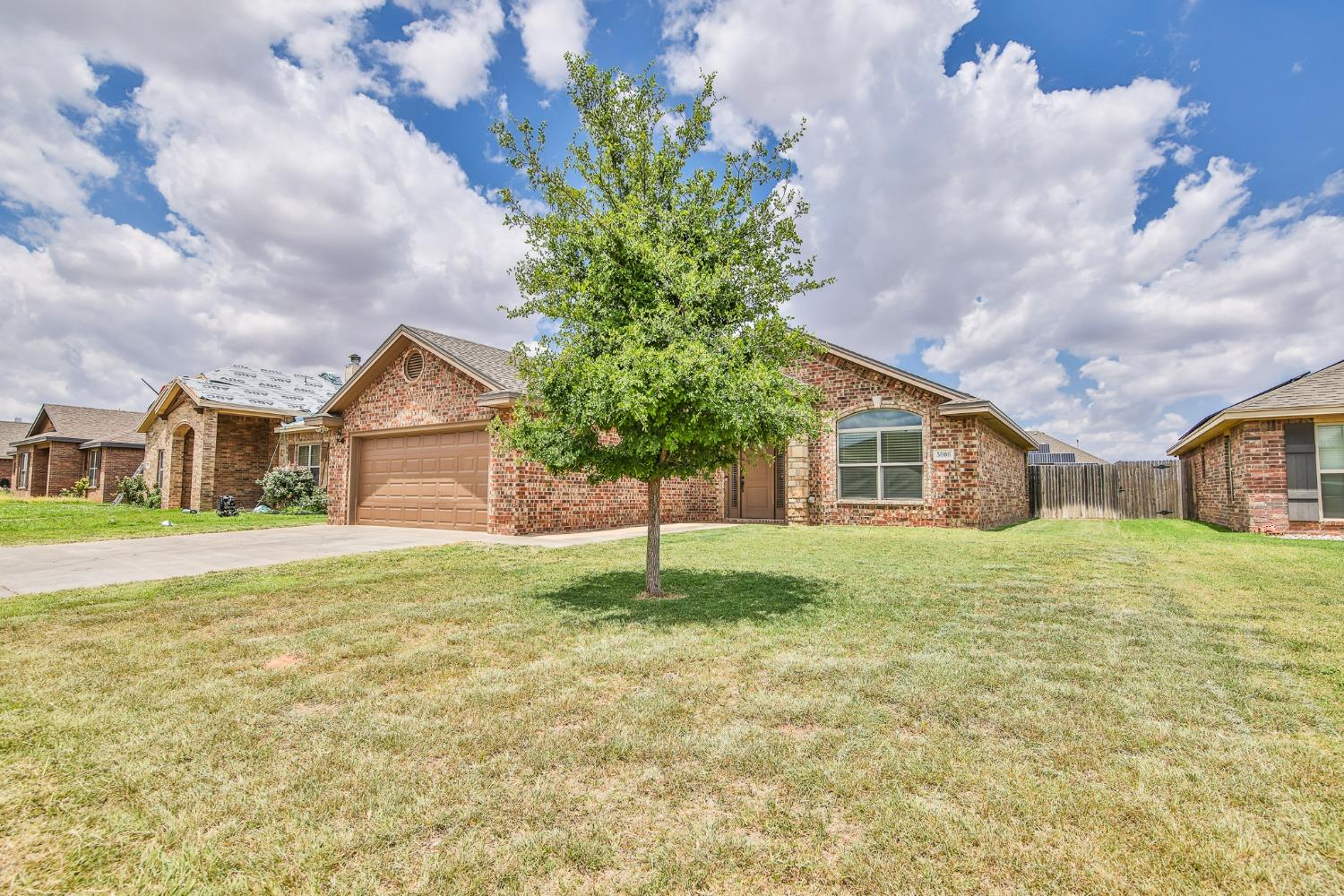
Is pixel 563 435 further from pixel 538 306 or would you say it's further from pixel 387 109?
pixel 387 109

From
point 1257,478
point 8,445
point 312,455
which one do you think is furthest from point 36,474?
point 1257,478

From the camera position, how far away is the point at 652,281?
6.14 metres

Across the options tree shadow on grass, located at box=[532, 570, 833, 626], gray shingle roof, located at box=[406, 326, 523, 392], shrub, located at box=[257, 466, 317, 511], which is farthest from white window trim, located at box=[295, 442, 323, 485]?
tree shadow on grass, located at box=[532, 570, 833, 626]

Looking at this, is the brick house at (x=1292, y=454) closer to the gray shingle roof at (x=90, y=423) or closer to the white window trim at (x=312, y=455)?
the white window trim at (x=312, y=455)

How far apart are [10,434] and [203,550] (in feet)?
159

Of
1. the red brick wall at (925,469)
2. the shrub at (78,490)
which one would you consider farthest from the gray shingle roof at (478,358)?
the shrub at (78,490)

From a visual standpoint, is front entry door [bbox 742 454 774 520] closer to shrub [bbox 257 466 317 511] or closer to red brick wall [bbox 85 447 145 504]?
shrub [bbox 257 466 317 511]

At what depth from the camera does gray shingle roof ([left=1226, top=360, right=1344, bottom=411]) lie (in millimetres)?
12438

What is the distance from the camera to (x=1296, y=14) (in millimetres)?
9273

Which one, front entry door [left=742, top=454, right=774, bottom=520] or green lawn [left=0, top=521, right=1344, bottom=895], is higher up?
front entry door [left=742, top=454, right=774, bottom=520]

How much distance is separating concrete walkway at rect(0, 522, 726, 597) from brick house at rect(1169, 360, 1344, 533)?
12230 mm

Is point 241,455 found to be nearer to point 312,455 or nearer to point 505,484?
point 312,455

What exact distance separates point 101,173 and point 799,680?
17.0m

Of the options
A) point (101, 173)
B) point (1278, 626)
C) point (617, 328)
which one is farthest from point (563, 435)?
point (101, 173)
